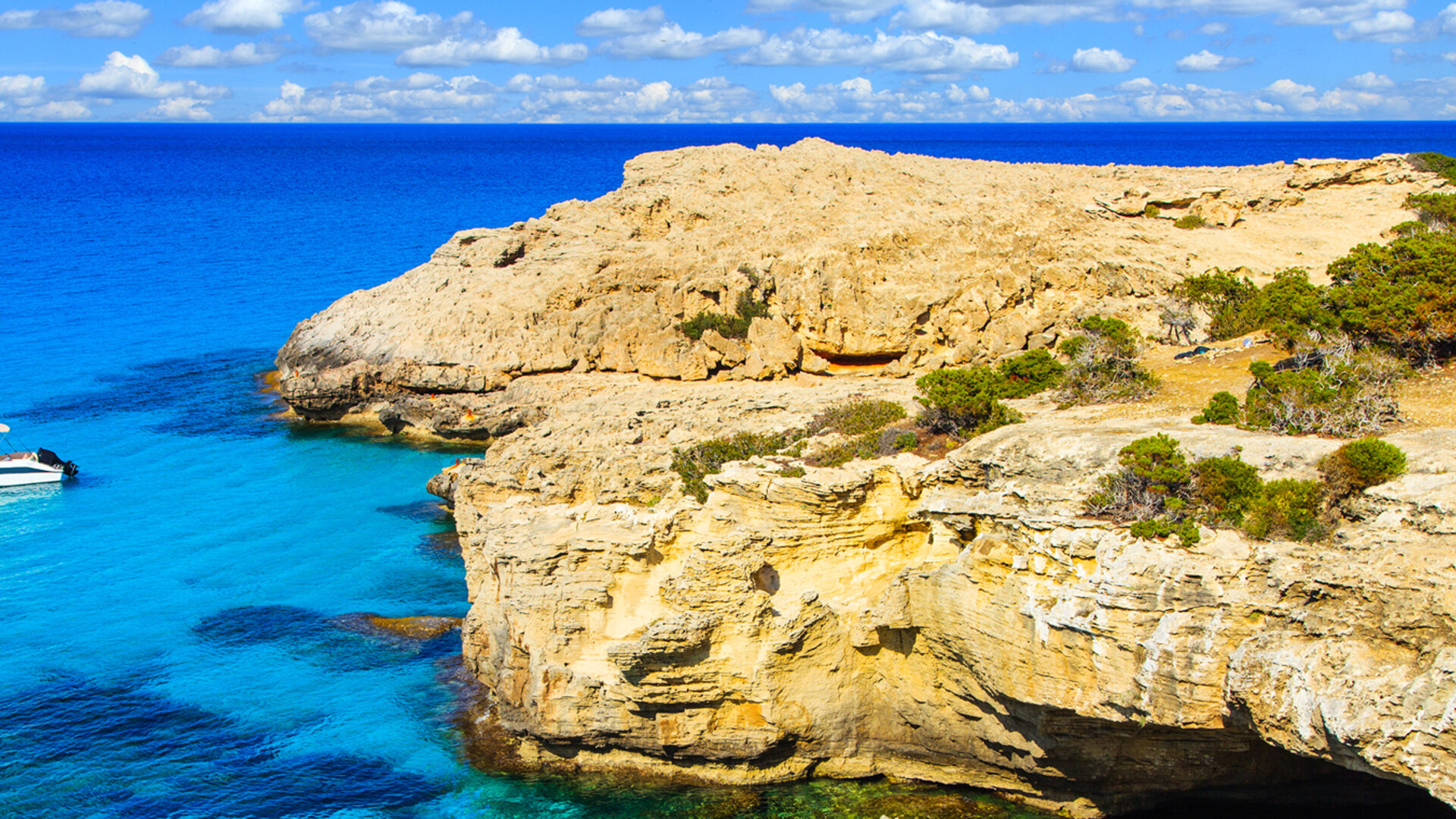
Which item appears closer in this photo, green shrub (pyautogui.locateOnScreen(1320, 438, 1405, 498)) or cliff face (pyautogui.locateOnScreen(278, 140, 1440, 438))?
green shrub (pyautogui.locateOnScreen(1320, 438, 1405, 498))

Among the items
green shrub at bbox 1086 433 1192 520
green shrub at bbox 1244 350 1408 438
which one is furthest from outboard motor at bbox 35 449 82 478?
green shrub at bbox 1244 350 1408 438

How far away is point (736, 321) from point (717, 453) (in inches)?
618

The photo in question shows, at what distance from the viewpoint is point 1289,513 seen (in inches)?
587

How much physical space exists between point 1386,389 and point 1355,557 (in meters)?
6.36

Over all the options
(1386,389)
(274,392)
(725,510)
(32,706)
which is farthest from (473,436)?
(1386,389)

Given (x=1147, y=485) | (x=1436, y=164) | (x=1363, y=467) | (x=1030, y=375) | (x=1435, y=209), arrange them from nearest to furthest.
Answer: (x=1363, y=467) < (x=1147, y=485) < (x=1030, y=375) < (x=1435, y=209) < (x=1436, y=164)

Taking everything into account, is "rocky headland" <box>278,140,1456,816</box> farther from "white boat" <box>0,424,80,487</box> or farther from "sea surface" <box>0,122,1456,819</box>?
"white boat" <box>0,424,80,487</box>

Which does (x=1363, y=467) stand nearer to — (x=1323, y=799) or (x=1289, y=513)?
(x=1289, y=513)

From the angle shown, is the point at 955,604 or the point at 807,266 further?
the point at 807,266

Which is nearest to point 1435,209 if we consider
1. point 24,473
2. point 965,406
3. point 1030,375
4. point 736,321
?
point 1030,375

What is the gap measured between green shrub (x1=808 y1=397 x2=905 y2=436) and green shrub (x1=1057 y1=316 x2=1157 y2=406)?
3535 mm

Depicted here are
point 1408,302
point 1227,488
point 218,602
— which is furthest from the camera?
point 218,602

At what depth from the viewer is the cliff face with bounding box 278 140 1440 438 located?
34938 mm

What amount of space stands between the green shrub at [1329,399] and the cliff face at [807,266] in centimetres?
1250
